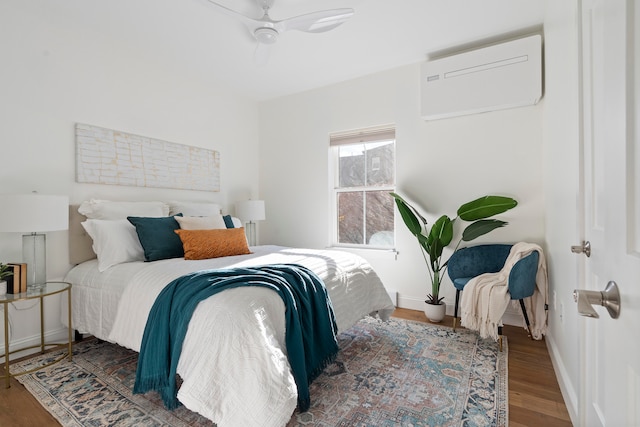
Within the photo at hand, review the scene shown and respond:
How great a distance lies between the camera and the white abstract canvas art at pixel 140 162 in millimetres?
2762

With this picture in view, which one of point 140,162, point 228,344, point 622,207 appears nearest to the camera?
point 622,207

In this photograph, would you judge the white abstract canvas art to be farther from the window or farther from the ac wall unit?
the ac wall unit

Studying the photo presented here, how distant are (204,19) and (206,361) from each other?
262 cm

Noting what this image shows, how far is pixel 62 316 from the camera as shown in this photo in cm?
255

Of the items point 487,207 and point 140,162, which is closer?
point 487,207

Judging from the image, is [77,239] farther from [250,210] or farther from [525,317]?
[525,317]

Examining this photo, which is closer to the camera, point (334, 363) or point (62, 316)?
point (334, 363)

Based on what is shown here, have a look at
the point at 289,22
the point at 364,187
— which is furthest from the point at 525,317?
the point at 289,22

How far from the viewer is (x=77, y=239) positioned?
2.62 m

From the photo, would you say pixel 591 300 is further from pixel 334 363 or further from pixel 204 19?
pixel 204 19

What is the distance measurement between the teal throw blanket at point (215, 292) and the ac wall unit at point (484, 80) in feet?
7.65

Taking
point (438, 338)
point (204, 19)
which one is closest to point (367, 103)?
point (204, 19)

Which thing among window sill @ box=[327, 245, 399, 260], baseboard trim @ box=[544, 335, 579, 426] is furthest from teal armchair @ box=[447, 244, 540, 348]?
window sill @ box=[327, 245, 399, 260]

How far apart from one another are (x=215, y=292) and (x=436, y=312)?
2229 millimetres
